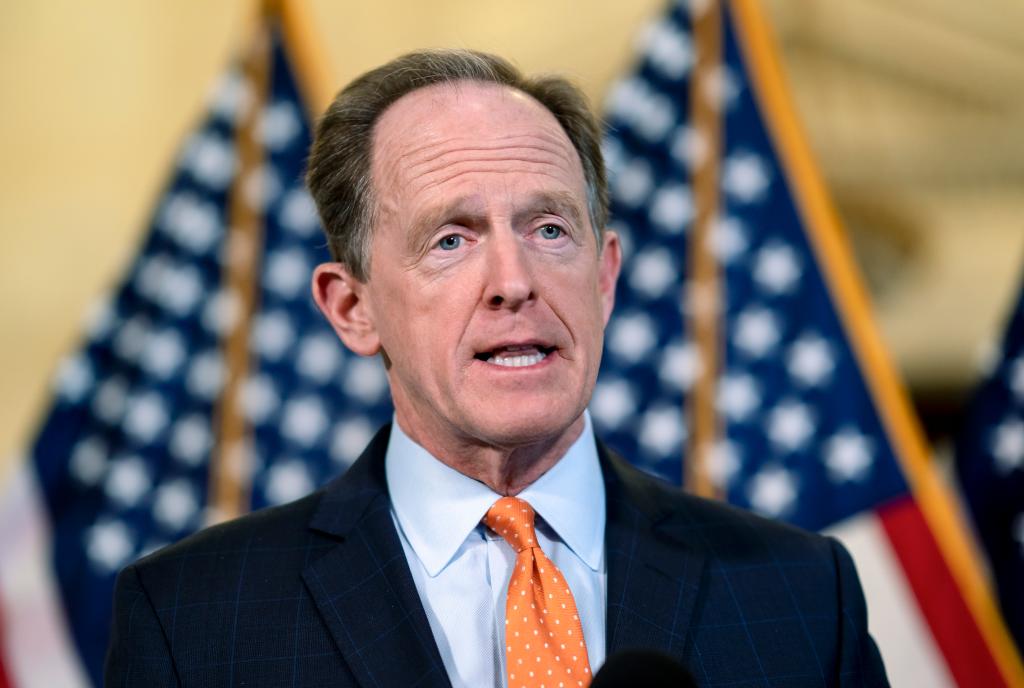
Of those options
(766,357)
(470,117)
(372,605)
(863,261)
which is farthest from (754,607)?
(863,261)

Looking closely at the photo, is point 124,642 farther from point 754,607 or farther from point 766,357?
point 766,357

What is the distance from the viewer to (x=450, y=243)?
65.1 inches

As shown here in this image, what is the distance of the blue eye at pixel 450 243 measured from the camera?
165 centimetres

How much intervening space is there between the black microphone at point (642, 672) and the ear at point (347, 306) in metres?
0.85

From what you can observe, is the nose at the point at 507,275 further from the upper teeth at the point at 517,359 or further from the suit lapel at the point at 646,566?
the suit lapel at the point at 646,566

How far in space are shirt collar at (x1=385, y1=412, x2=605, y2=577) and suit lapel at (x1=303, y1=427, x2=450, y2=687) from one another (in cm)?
4

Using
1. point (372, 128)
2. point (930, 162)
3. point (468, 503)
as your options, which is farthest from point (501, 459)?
point (930, 162)

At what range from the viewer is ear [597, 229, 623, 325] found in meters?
1.86

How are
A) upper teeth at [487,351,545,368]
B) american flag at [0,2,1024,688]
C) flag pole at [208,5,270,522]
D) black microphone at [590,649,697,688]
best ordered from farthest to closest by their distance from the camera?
flag pole at [208,5,270,522], american flag at [0,2,1024,688], upper teeth at [487,351,545,368], black microphone at [590,649,697,688]

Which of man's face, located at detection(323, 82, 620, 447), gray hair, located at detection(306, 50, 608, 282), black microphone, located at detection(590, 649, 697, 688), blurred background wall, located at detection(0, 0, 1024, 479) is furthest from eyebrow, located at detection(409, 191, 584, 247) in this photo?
blurred background wall, located at detection(0, 0, 1024, 479)

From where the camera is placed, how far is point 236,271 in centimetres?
386

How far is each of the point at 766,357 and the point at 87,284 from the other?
2921mm

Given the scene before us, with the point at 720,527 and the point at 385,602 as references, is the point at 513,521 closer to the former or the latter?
the point at 385,602

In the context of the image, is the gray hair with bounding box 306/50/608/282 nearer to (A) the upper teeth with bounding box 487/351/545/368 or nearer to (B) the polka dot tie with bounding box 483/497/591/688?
(A) the upper teeth with bounding box 487/351/545/368
